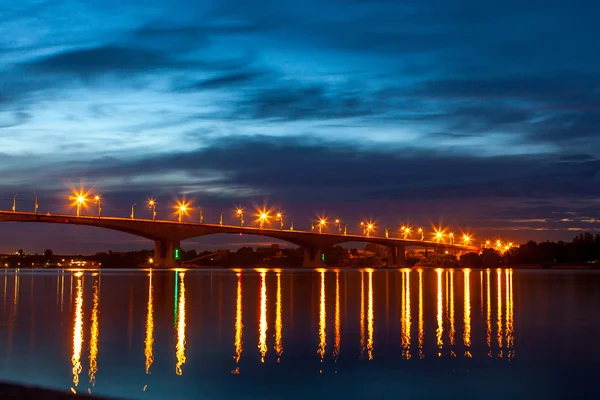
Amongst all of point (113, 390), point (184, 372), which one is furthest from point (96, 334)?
point (113, 390)

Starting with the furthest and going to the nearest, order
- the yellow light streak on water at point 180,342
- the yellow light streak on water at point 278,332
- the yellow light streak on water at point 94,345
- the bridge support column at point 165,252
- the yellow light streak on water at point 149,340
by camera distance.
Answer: the bridge support column at point 165,252 → the yellow light streak on water at point 278,332 → the yellow light streak on water at point 149,340 → the yellow light streak on water at point 180,342 → the yellow light streak on water at point 94,345

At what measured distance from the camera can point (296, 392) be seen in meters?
A: 18.5

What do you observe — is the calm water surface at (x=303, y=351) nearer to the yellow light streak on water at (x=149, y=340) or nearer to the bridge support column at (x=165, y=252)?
the yellow light streak on water at (x=149, y=340)

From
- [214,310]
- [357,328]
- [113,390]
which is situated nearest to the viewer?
[113,390]

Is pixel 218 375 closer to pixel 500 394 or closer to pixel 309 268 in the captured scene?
pixel 500 394

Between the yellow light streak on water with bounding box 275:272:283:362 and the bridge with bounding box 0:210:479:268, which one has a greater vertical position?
the bridge with bounding box 0:210:479:268

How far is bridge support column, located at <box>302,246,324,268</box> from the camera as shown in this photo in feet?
574

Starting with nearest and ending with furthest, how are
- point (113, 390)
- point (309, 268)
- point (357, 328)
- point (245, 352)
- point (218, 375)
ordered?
point (113, 390) < point (218, 375) < point (245, 352) < point (357, 328) < point (309, 268)

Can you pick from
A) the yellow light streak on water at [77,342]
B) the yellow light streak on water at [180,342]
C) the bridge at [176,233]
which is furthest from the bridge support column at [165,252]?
the yellow light streak on water at [180,342]

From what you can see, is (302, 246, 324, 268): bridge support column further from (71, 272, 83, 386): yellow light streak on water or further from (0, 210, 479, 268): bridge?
(71, 272, 83, 386): yellow light streak on water

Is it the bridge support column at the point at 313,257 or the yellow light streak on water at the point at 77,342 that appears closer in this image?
the yellow light streak on water at the point at 77,342

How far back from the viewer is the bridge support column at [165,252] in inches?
5704

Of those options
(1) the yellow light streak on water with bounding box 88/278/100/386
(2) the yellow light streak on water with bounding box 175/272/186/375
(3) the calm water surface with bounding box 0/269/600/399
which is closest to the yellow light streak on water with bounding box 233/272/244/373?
(3) the calm water surface with bounding box 0/269/600/399

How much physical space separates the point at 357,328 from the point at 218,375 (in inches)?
498
